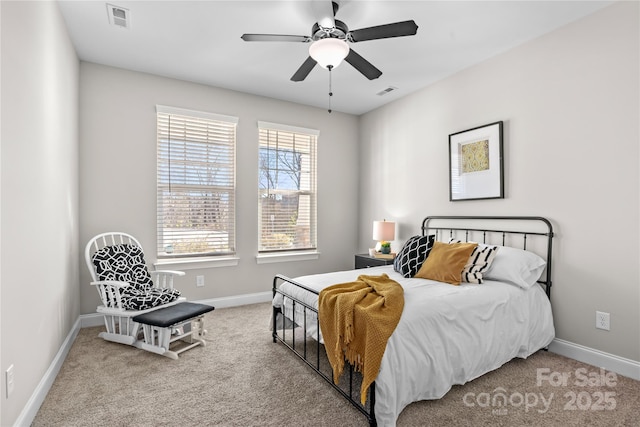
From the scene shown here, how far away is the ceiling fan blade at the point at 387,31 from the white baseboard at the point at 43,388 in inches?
118

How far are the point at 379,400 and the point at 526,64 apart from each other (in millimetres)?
3106

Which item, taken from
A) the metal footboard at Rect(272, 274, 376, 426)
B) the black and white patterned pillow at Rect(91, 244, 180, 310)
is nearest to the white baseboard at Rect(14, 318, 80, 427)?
the black and white patterned pillow at Rect(91, 244, 180, 310)

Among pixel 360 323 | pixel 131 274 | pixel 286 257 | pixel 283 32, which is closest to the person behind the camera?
pixel 360 323

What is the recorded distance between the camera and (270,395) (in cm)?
219

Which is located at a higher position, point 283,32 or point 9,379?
point 283,32

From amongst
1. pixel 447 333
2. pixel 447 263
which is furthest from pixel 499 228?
pixel 447 333

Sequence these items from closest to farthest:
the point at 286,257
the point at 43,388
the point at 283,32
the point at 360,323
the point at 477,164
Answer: the point at 360,323, the point at 43,388, the point at 283,32, the point at 477,164, the point at 286,257

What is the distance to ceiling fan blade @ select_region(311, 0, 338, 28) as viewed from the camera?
244 centimetres

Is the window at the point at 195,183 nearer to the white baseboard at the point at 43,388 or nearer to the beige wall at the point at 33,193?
the beige wall at the point at 33,193

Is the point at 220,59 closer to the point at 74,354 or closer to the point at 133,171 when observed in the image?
the point at 133,171

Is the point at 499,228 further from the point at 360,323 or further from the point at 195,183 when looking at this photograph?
the point at 195,183

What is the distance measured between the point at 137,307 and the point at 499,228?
3.40 meters

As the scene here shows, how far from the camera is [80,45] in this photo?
319cm

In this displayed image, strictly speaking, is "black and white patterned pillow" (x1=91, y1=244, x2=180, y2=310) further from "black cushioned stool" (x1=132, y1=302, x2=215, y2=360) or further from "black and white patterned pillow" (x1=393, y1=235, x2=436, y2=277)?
"black and white patterned pillow" (x1=393, y1=235, x2=436, y2=277)
